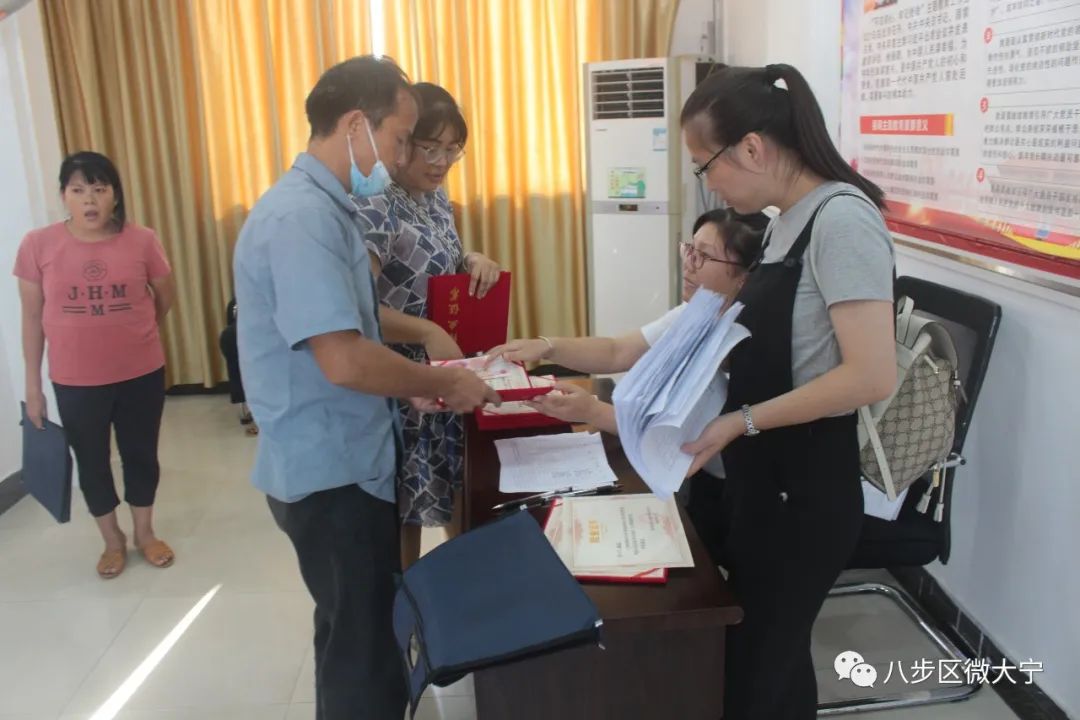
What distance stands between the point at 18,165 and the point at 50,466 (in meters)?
1.37

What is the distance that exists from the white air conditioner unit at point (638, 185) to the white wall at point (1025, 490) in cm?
169

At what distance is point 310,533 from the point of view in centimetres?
147

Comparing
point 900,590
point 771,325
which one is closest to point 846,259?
point 771,325

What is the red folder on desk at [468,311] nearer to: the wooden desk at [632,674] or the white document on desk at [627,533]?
the white document on desk at [627,533]

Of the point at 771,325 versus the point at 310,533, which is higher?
the point at 771,325

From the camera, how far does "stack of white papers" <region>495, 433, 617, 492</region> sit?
5.01ft

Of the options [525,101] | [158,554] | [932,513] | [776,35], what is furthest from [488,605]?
[525,101]

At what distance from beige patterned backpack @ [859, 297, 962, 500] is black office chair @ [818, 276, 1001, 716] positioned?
43 centimetres

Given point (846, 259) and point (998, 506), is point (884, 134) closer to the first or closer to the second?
point (998, 506)

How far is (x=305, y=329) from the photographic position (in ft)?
4.20

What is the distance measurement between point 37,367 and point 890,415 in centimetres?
256

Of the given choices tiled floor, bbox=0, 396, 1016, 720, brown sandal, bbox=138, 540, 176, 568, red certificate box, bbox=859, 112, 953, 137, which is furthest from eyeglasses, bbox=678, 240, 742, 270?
brown sandal, bbox=138, 540, 176, 568

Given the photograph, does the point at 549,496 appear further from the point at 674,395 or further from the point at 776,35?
the point at 776,35

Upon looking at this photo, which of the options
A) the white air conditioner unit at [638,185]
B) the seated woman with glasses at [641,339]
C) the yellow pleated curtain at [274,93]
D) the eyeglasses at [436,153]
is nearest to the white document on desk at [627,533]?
the seated woman with glasses at [641,339]
